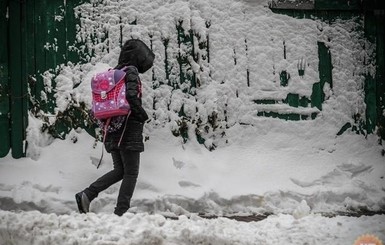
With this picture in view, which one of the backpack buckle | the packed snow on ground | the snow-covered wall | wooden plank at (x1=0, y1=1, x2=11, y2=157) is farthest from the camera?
the snow-covered wall

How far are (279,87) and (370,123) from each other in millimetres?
1317

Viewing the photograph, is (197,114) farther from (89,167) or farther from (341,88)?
(341,88)

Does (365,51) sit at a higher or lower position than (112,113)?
higher

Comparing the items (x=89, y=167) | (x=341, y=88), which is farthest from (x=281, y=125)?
(x=89, y=167)

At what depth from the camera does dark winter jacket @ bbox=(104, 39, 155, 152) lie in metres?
5.05

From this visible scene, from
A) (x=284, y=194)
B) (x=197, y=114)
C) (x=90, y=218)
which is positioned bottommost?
(x=284, y=194)

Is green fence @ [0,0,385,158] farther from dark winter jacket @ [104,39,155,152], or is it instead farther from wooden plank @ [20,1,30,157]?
dark winter jacket @ [104,39,155,152]

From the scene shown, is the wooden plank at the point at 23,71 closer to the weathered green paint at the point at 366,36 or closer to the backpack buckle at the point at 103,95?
the backpack buckle at the point at 103,95

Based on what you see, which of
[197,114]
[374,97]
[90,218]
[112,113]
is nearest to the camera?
[90,218]

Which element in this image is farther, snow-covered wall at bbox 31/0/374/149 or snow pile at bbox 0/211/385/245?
snow-covered wall at bbox 31/0/374/149

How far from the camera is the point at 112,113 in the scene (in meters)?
5.04

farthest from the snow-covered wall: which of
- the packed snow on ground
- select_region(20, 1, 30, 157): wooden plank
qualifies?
select_region(20, 1, 30, 157): wooden plank

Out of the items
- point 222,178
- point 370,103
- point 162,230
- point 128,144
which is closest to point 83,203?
point 128,144

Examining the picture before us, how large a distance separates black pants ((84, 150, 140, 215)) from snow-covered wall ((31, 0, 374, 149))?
1560 millimetres
